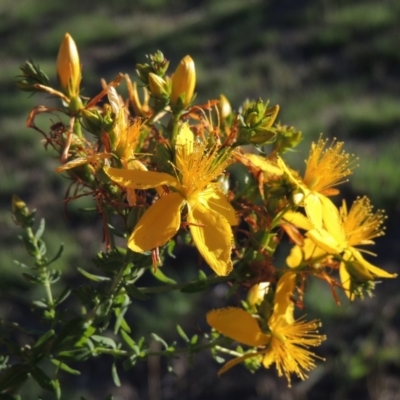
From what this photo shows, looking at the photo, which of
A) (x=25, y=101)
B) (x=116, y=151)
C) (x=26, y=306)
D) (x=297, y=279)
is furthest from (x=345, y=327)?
(x=25, y=101)

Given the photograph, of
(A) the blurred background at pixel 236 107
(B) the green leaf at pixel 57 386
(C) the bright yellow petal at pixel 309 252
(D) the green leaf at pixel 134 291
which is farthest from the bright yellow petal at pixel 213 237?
(A) the blurred background at pixel 236 107

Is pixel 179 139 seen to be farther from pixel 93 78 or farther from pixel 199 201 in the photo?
pixel 93 78

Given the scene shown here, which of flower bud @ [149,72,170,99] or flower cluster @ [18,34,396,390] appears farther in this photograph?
flower bud @ [149,72,170,99]

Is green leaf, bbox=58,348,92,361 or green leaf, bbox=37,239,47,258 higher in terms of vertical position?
green leaf, bbox=37,239,47,258

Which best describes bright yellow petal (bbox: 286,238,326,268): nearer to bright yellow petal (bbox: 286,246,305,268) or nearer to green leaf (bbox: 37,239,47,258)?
bright yellow petal (bbox: 286,246,305,268)

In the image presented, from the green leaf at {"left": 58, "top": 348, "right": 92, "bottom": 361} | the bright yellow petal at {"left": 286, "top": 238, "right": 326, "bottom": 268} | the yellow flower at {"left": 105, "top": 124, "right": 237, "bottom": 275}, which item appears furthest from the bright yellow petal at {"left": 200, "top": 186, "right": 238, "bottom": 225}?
the green leaf at {"left": 58, "top": 348, "right": 92, "bottom": 361}

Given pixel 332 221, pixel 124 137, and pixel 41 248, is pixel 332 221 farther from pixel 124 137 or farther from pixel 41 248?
pixel 41 248

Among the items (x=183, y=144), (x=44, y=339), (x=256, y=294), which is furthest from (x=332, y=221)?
(x=44, y=339)

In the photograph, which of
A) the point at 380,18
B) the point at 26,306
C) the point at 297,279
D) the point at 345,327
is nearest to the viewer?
the point at 297,279
